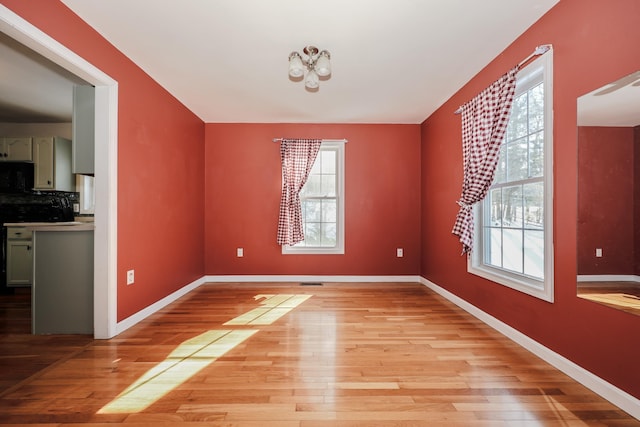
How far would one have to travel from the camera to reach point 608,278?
1776 mm

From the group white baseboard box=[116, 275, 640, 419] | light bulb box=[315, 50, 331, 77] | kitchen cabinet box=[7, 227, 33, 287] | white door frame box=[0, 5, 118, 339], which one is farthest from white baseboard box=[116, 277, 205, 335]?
light bulb box=[315, 50, 331, 77]

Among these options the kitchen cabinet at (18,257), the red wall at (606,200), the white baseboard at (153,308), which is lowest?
the white baseboard at (153,308)

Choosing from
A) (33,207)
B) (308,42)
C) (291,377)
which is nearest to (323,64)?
(308,42)

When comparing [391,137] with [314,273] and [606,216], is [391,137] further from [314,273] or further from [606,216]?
[606,216]

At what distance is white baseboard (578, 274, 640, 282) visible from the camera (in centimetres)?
168

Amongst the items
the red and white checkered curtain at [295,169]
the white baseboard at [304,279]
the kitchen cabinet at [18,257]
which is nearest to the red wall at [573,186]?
the white baseboard at [304,279]

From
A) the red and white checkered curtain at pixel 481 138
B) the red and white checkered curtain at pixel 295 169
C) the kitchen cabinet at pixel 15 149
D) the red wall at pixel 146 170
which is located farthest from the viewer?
the red and white checkered curtain at pixel 295 169

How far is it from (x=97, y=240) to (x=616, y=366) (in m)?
3.57

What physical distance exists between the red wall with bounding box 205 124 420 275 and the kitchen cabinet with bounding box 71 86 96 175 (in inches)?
83.0

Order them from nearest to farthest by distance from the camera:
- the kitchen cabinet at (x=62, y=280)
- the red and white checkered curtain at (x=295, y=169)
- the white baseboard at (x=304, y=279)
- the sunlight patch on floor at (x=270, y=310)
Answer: the kitchen cabinet at (x=62, y=280) → the sunlight patch on floor at (x=270, y=310) → the red and white checkered curtain at (x=295, y=169) → the white baseboard at (x=304, y=279)

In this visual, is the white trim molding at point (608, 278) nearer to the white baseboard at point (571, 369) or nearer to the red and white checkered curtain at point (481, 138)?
the white baseboard at point (571, 369)

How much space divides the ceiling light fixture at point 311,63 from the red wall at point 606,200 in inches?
72.0

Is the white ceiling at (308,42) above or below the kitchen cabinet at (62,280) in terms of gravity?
above

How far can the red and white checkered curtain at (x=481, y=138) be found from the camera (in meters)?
2.50
